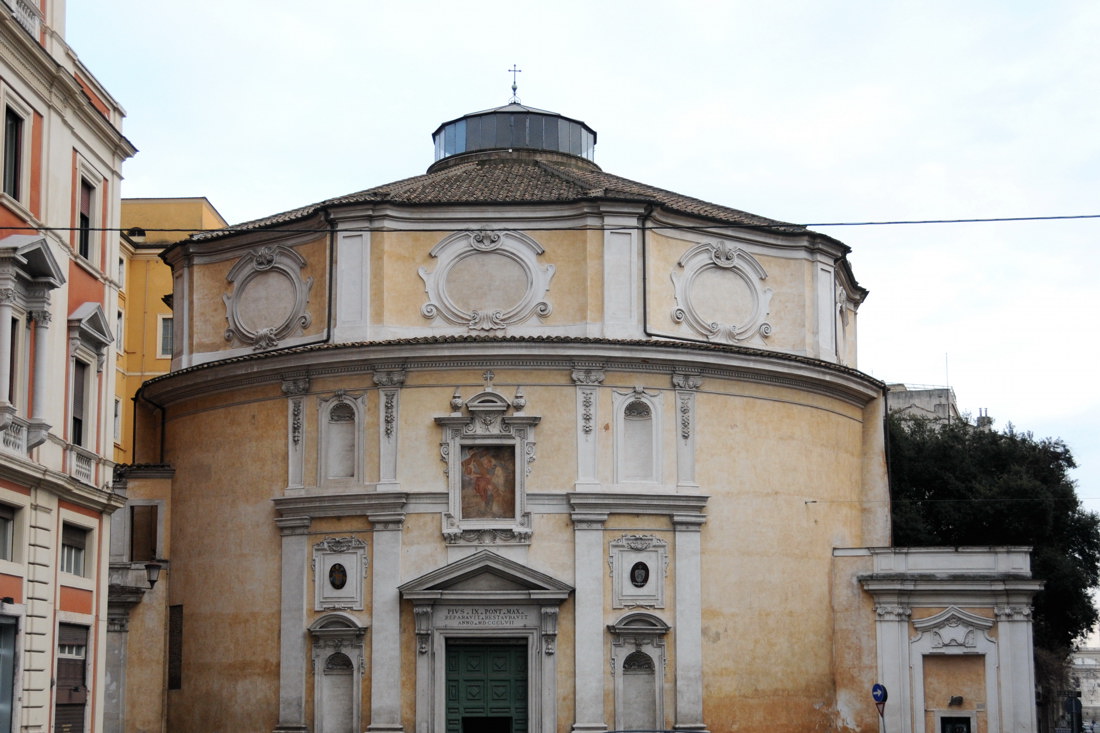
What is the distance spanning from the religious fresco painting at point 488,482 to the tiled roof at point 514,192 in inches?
225

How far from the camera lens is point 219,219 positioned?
58688 mm

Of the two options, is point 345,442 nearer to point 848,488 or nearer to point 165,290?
point 848,488

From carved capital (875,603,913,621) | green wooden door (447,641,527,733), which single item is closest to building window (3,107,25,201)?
green wooden door (447,641,527,733)

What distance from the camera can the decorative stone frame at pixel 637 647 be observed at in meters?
34.8

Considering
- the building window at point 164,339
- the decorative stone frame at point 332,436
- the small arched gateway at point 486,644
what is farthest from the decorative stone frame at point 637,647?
the building window at point 164,339

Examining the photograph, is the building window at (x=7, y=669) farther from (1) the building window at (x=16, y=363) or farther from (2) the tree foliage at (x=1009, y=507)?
(2) the tree foliage at (x=1009, y=507)

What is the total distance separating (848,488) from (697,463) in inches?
198

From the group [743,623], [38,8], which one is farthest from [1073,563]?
[38,8]

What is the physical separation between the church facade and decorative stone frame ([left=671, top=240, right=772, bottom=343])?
73 mm

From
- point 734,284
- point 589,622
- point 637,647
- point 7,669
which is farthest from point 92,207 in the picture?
point 734,284

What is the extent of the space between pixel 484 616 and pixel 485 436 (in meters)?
3.88

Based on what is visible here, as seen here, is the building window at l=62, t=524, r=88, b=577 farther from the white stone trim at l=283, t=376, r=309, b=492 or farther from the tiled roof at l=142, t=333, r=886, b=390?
the tiled roof at l=142, t=333, r=886, b=390

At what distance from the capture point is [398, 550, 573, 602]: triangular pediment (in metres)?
34.7

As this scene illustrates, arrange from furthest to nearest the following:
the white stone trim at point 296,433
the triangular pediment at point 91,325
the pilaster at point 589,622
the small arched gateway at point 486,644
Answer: the white stone trim at point 296,433 < the small arched gateway at point 486,644 < the pilaster at point 589,622 < the triangular pediment at point 91,325
